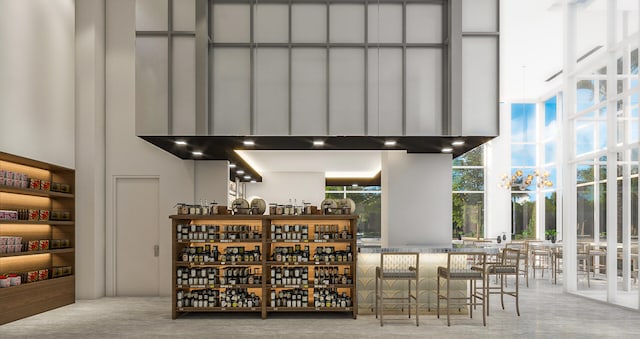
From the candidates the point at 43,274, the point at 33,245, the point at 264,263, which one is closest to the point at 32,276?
the point at 43,274

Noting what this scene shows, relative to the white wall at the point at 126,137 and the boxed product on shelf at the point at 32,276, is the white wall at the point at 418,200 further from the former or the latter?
the boxed product on shelf at the point at 32,276

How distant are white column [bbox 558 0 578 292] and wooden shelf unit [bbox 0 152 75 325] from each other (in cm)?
1009

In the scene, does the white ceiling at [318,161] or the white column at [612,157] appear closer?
the white column at [612,157]

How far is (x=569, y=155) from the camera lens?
11.5 meters

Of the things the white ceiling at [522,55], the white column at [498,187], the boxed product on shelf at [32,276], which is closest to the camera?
the boxed product on shelf at [32,276]

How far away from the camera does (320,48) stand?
8781 millimetres

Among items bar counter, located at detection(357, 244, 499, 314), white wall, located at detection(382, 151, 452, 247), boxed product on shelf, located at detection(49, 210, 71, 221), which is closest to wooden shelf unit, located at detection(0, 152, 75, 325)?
boxed product on shelf, located at detection(49, 210, 71, 221)

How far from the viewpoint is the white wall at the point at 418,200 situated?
10289 mm

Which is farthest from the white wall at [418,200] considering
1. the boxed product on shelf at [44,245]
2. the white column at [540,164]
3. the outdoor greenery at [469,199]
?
the white column at [540,164]

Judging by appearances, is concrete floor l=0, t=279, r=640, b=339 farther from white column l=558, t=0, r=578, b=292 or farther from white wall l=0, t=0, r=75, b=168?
white wall l=0, t=0, r=75, b=168

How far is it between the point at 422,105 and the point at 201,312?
5017 millimetres

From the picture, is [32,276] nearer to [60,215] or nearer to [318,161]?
[60,215]

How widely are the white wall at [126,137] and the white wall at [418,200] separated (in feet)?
13.5

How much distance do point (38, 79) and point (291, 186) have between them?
9842mm
